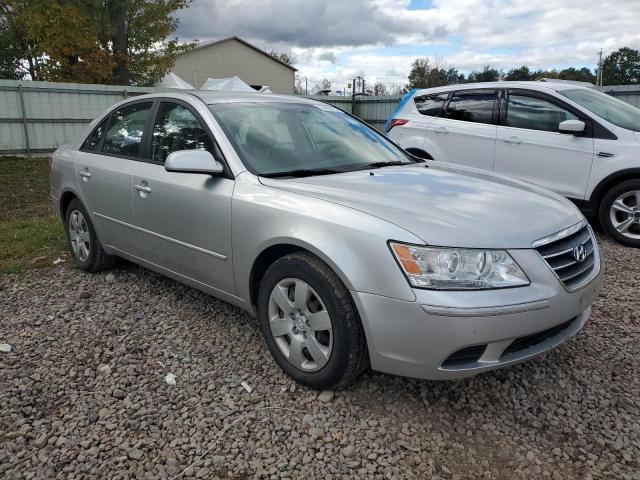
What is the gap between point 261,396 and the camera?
9.30ft

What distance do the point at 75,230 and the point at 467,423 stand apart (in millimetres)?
3854

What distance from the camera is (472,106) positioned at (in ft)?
22.8

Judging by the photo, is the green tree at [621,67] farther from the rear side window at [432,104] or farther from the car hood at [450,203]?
the car hood at [450,203]

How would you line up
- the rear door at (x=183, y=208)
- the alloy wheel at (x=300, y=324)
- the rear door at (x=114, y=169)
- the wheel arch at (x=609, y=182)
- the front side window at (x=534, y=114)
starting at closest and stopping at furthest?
the alloy wheel at (x=300, y=324), the rear door at (x=183, y=208), the rear door at (x=114, y=169), the wheel arch at (x=609, y=182), the front side window at (x=534, y=114)

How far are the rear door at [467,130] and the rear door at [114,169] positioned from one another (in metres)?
4.06

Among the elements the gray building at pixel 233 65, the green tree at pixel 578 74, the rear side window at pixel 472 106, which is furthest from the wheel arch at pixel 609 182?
the green tree at pixel 578 74

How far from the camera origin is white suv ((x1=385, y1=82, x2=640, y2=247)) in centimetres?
570

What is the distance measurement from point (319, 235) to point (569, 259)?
1267 millimetres

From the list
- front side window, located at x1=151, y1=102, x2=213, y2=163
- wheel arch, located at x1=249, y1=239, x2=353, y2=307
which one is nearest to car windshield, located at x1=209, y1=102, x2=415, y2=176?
front side window, located at x1=151, y1=102, x2=213, y2=163

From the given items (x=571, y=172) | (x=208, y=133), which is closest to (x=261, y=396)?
(x=208, y=133)

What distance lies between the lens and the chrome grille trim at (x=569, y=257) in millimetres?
2566

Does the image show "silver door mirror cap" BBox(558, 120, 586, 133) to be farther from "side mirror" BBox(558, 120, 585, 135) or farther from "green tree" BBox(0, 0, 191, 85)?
"green tree" BBox(0, 0, 191, 85)

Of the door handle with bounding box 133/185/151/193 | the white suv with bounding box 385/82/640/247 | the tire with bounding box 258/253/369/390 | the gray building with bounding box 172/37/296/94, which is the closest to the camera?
the tire with bounding box 258/253/369/390

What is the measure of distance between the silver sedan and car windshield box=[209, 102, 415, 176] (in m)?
0.01
